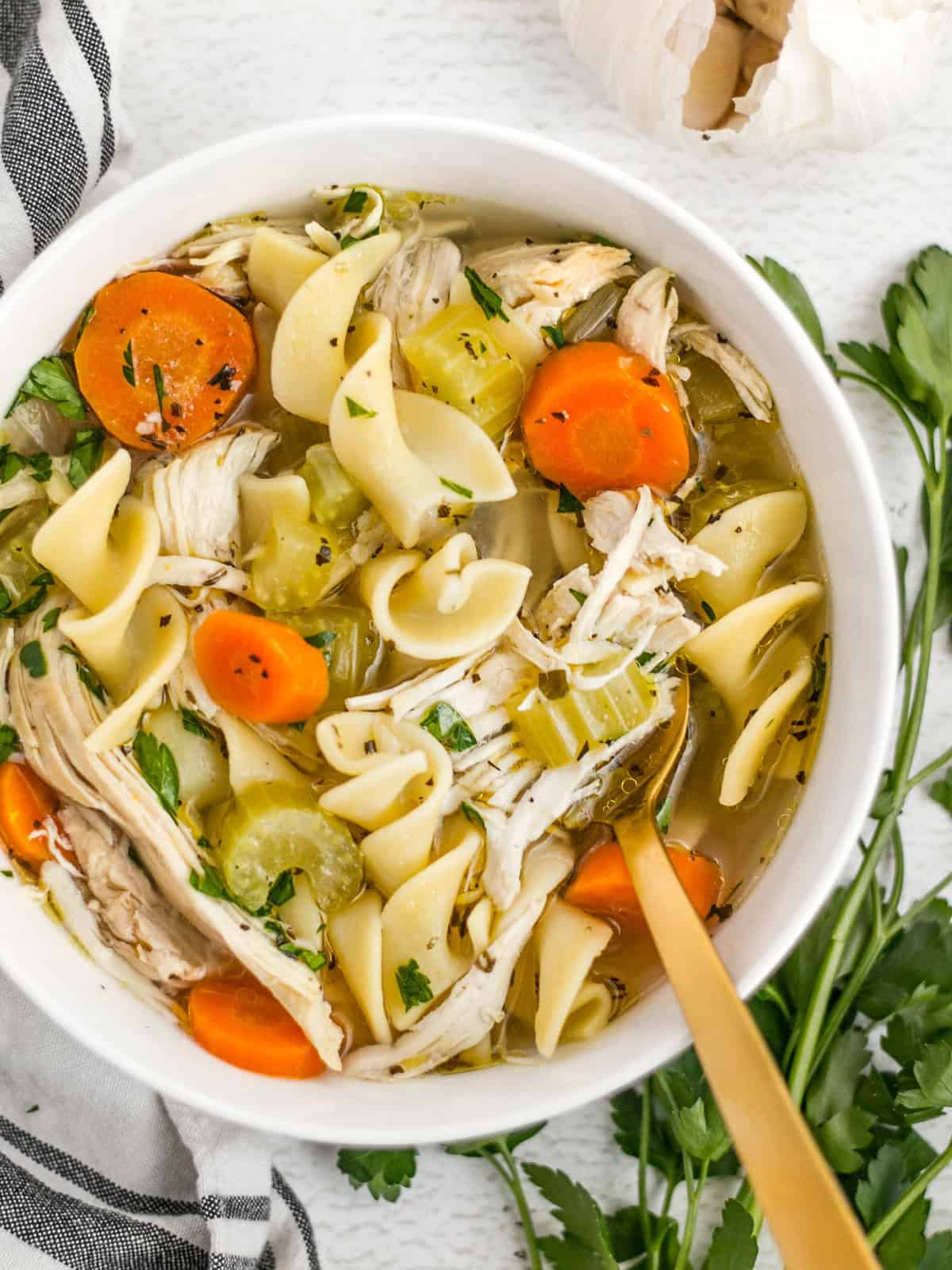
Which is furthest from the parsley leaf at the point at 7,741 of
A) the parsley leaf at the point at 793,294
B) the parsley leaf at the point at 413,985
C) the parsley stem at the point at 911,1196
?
the parsley stem at the point at 911,1196

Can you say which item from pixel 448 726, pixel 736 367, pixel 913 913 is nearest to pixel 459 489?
pixel 448 726

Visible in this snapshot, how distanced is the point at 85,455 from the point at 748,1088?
5.41 feet

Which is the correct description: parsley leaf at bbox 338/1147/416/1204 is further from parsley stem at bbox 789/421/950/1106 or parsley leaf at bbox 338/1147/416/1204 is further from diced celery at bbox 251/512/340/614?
diced celery at bbox 251/512/340/614

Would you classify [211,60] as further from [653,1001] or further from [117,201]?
[653,1001]

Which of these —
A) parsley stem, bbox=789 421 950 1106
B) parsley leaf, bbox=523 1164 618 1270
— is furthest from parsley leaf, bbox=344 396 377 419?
parsley leaf, bbox=523 1164 618 1270

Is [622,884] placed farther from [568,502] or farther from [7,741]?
[7,741]

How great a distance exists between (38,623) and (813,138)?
73.9 inches

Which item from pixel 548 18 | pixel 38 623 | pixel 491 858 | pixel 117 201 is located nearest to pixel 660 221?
pixel 548 18

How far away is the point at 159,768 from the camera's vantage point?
90.8 inches

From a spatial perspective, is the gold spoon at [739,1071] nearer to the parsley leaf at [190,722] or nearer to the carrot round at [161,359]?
the parsley leaf at [190,722]

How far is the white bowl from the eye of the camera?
2096 mm

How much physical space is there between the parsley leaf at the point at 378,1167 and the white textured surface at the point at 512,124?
0.14 m

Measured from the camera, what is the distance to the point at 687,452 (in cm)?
239

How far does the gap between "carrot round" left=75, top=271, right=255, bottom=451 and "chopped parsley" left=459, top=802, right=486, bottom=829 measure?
35.6 inches
